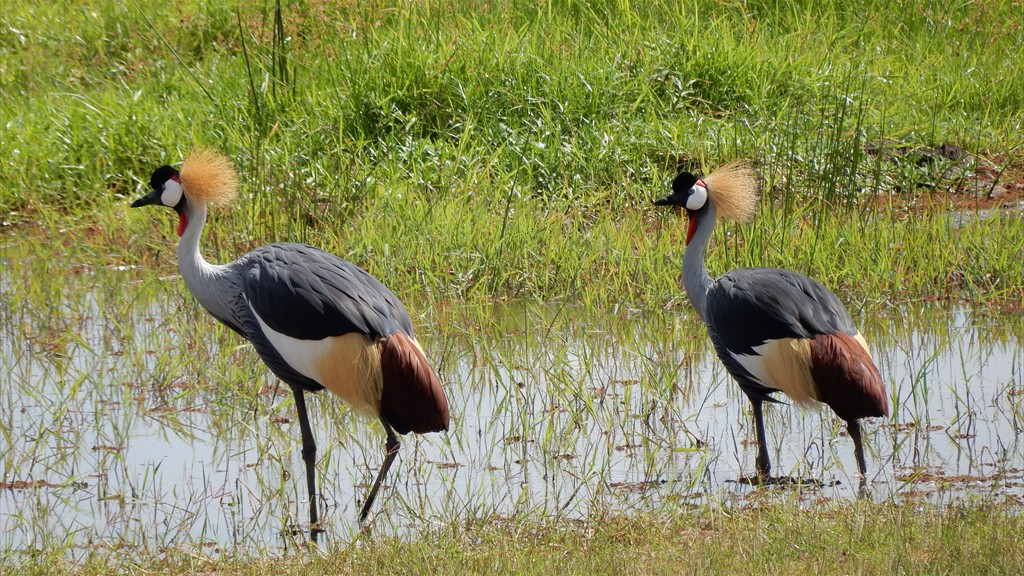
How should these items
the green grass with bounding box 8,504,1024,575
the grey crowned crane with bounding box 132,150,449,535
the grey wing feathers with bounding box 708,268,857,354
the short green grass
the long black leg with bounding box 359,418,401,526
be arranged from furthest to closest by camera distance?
the short green grass → the grey wing feathers with bounding box 708,268,857,354 → the grey crowned crane with bounding box 132,150,449,535 → the long black leg with bounding box 359,418,401,526 → the green grass with bounding box 8,504,1024,575

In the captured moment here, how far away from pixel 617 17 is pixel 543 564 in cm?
595

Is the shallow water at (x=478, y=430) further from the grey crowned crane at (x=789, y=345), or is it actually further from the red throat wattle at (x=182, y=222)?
the red throat wattle at (x=182, y=222)

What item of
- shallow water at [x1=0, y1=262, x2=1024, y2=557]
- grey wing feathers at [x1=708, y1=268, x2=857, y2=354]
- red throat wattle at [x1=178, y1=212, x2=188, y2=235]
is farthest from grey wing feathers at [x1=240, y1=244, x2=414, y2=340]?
grey wing feathers at [x1=708, y1=268, x2=857, y2=354]

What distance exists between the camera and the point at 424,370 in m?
3.59

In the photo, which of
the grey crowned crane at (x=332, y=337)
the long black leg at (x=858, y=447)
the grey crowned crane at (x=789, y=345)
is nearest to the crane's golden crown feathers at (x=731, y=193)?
the grey crowned crane at (x=789, y=345)

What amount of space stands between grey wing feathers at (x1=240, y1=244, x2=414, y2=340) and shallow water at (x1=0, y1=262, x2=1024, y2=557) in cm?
41

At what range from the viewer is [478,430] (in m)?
4.09

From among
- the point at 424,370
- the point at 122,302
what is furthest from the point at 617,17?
the point at 424,370

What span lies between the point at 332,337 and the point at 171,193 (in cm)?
102

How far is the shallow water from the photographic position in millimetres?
3461

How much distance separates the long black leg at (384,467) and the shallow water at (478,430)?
48mm

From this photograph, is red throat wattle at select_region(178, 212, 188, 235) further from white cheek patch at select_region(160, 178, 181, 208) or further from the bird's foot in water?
the bird's foot in water

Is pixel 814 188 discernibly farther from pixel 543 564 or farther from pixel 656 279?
pixel 543 564

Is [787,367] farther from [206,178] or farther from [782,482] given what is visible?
[206,178]
